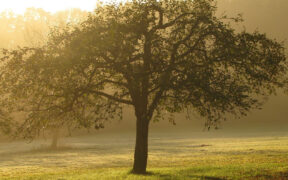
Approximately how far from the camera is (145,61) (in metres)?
22.0

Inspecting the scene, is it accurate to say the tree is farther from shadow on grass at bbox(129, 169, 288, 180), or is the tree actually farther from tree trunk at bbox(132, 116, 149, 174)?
shadow on grass at bbox(129, 169, 288, 180)

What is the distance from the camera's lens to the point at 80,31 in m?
21.7

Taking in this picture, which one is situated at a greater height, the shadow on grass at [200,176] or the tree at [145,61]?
the tree at [145,61]

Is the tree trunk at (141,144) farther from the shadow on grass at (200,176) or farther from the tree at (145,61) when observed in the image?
the tree at (145,61)

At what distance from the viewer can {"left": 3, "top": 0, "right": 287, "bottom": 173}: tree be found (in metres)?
20.7

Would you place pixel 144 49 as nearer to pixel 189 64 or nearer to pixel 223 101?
pixel 189 64

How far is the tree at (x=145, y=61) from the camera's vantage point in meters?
20.7

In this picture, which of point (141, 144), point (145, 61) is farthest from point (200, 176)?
point (145, 61)

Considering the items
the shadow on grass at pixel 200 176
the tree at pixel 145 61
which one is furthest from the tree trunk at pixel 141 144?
the tree at pixel 145 61

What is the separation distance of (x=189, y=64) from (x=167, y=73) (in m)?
1.39

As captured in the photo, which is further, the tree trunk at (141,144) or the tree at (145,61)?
the tree trunk at (141,144)

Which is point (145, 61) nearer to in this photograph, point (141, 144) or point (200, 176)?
point (141, 144)

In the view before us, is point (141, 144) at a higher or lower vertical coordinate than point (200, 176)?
higher

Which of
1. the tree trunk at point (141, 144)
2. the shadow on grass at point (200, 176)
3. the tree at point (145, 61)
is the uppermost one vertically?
the tree at point (145, 61)
